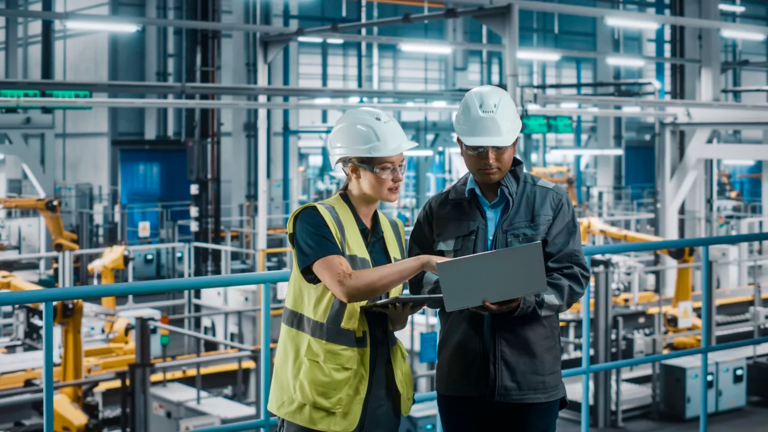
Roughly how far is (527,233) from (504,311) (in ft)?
0.79

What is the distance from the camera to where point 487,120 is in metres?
2.33

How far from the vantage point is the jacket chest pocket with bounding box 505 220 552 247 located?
2285 millimetres

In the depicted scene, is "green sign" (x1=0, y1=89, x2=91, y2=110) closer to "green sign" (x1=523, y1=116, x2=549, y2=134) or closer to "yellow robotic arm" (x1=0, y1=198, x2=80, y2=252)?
"yellow robotic arm" (x1=0, y1=198, x2=80, y2=252)

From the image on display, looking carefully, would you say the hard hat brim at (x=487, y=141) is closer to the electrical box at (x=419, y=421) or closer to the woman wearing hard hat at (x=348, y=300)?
the woman wearing hard hat at (x=348, y=300)

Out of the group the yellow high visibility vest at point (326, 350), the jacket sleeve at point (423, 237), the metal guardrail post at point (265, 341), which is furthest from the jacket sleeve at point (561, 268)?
the metal guardrail post at point (265, 341)

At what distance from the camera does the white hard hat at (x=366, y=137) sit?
217 cm

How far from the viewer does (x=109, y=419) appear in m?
8.08

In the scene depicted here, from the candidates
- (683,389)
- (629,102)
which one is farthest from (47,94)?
(683,389)

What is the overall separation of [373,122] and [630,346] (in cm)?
777

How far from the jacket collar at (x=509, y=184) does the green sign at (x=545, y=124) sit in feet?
26.1

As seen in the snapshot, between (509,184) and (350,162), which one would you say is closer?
(350,162)

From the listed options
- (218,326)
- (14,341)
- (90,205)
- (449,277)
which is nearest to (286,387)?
(449,277)

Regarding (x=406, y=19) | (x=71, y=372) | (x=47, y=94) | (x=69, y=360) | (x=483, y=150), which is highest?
(x=406, y=19)

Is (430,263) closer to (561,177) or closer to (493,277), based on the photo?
(493,277)
